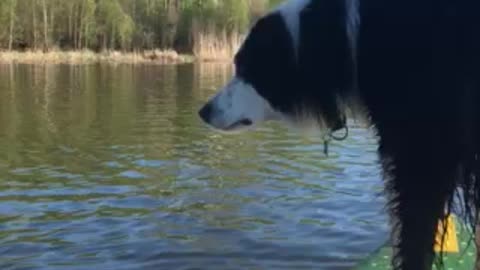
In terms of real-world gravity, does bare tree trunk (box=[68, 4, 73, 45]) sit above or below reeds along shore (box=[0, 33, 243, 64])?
above

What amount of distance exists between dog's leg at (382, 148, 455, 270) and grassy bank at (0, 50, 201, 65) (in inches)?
2002

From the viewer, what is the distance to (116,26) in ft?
212

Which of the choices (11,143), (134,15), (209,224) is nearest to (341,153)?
(209,224)

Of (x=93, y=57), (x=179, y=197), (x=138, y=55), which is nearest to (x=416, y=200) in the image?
(x=179, y=197)

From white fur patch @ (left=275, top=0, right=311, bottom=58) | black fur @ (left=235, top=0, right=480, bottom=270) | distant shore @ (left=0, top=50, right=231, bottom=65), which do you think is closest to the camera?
black fur @ (left=235, top=0, right=480, bottom=270)

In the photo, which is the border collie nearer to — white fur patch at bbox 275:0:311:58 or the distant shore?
white fur patch at bbox 275:0:311:58

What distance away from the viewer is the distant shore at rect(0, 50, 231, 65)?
5566 cm

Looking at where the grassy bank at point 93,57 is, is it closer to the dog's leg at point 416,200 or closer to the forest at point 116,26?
the forest at point 116,26

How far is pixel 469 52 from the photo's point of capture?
3.83 meters

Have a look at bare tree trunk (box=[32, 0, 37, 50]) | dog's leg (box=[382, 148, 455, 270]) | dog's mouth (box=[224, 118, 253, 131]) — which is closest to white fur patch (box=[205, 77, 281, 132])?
dog's mouth (box=[224, 118, 253, 131])

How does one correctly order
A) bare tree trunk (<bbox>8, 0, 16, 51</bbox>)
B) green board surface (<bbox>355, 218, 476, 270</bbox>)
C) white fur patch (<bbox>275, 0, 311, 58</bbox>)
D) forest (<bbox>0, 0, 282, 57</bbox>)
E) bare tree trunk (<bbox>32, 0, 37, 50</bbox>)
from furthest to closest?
bare tree trunk (<bbox>32, 0, 37, 50</bbox>) < forest (<bbox>0, 0, 282, 57</bbox>) < bare tree trunk (<bbox>8, 0, 16, 51</bbox>) < green board surface (<bbox>355, 218, 476, 270</bbox>) < white fur patch (<bbox>275, 0, 311, 58</bbox>)

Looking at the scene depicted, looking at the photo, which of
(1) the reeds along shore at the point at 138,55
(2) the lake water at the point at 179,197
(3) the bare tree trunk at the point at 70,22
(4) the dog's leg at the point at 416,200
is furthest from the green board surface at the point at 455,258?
(3) the bare tree trunk at the point at 70,22

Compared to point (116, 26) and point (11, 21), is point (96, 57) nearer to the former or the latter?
point (116, 26)

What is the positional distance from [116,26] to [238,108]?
6152 cm
